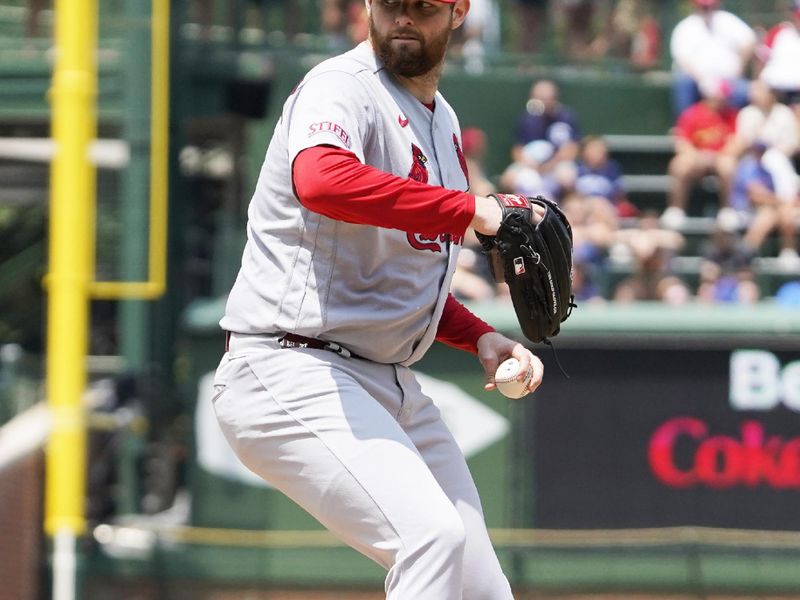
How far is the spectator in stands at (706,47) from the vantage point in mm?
10602

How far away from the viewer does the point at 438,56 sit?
3443 mm

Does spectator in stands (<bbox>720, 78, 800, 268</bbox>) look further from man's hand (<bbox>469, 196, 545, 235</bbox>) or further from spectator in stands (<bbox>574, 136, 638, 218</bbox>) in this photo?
man's hand (<bbox>469, 196, 545, 235</bbox>)

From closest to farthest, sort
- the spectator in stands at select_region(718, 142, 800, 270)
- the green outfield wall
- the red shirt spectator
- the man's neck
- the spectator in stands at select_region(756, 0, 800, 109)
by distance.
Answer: the man's neck < the green outfield wall < the spectator in stands at select_region(718, 142, 800, 270) < the red shirt spectator < the spectator in stands at select_region(756, 0, 800, 109)

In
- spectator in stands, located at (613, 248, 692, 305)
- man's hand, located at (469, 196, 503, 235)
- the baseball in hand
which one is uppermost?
man's hand, located at (469, 196, 503, 235)

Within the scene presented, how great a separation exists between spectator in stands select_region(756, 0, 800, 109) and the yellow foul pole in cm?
521

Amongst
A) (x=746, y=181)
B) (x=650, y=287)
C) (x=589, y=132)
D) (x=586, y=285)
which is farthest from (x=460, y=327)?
(x=589, y=132)

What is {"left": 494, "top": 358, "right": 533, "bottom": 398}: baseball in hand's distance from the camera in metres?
3.44

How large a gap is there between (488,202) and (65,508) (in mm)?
4570

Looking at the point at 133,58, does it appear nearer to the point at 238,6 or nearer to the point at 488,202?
the point at 238,6

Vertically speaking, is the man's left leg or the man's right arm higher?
the man's right arm

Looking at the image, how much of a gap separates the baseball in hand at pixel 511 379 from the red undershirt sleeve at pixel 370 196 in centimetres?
47

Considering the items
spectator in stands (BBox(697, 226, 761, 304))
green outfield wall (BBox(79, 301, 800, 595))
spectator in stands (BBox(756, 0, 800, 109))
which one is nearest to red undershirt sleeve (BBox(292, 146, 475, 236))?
green outfield wall (BBox(79, 301, 800, 595))

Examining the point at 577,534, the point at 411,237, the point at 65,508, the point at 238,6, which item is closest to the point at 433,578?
the point at 411,237

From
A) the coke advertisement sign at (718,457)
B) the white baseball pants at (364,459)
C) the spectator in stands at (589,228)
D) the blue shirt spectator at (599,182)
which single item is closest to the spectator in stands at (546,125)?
the blue shirt spectator at (599,182)
